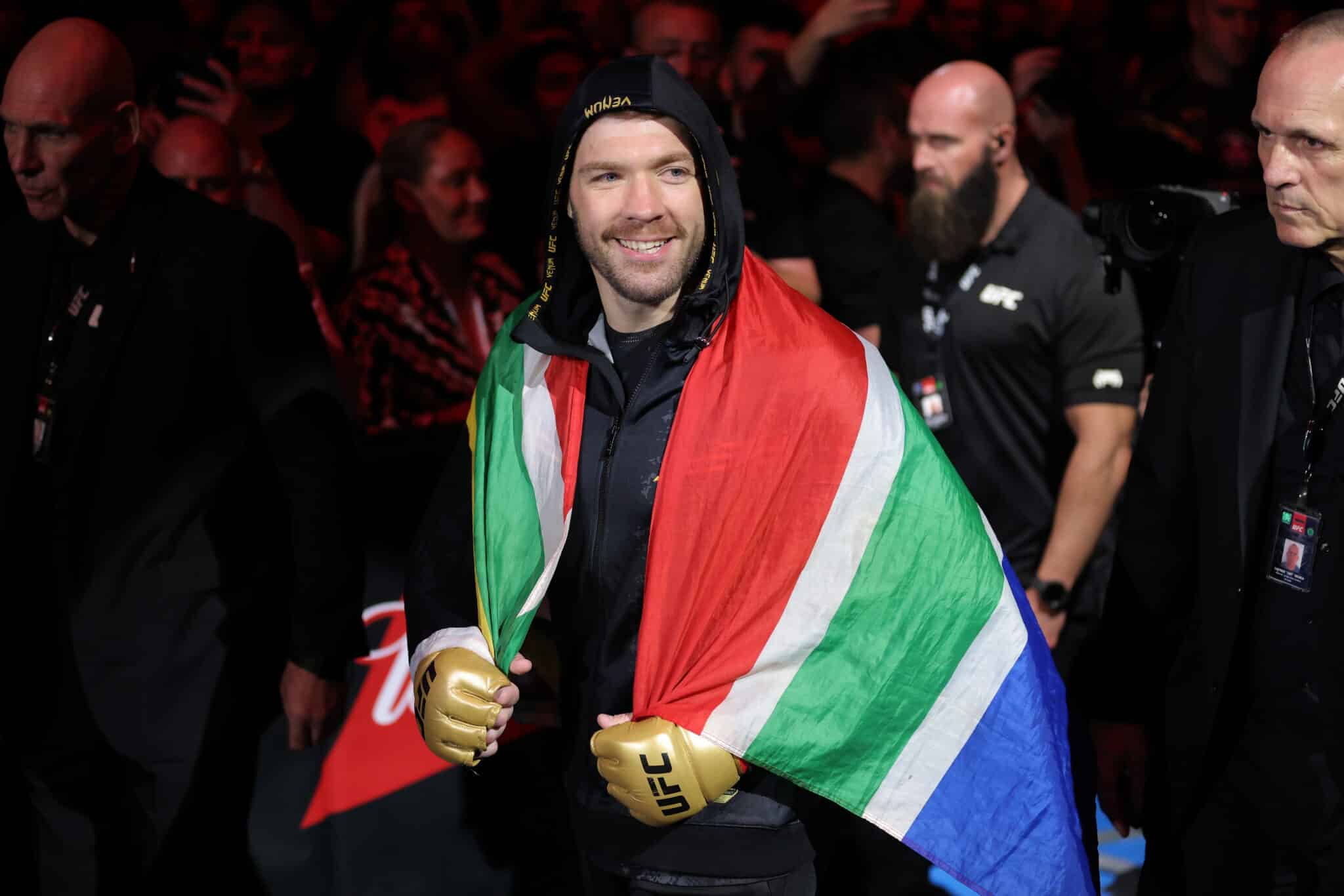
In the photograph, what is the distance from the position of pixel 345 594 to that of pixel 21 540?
616mm

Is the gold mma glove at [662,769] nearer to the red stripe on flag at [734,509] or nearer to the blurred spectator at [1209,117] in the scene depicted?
the red stripe on flag at [734,509]

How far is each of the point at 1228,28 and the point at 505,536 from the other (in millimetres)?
4176

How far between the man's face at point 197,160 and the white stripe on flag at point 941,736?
2653 millimetres

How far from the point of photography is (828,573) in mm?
2066

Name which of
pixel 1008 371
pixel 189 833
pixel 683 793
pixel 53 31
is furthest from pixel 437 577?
pixel 1008 371

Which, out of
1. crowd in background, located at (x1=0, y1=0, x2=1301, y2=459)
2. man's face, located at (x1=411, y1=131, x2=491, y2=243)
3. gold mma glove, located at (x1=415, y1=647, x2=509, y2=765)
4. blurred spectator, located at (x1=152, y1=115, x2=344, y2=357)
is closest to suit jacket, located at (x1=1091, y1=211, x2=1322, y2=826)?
gold mma glove, located at (x1=415, y1=647, x2=509, y2=765)

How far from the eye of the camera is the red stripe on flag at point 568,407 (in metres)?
2.21

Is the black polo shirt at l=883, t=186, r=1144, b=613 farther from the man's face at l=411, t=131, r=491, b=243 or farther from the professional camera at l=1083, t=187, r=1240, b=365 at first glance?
the man's face at l=411, t=131, r=491, b=243

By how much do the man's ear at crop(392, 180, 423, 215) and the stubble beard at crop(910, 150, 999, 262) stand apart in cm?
160

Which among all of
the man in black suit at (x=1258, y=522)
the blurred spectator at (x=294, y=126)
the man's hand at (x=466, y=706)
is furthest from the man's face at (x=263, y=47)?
the man in black suit at (x=1258, y=522)

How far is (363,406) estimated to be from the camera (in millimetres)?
4152

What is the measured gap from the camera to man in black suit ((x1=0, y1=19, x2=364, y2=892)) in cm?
271

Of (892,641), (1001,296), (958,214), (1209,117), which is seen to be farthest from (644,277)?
(1209,117)

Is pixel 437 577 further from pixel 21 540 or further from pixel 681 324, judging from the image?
pixel 21 540
